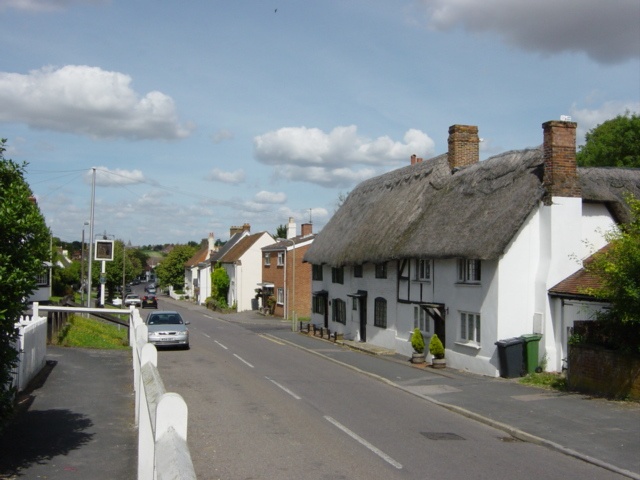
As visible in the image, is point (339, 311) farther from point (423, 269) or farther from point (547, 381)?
point (547, 381)

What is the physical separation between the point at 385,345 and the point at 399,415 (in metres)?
16.7

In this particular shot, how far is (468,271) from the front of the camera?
2395cm

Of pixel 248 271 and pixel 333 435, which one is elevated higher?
pixel 248 271

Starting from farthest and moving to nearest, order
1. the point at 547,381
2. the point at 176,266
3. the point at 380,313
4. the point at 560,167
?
the point at 176,266, the point at 380,313, the point at 560,167, the point at 547,381

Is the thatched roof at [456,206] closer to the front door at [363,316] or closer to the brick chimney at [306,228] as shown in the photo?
the front door at [363,316]

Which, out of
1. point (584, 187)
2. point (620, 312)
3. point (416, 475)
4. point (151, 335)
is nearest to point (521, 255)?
point (584, 187)

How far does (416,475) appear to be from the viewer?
9.84 metres

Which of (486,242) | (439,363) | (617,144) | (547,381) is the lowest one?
(439,363)

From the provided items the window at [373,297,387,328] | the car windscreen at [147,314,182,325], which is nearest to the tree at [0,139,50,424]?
the car windscreen at [147,314,182,325]

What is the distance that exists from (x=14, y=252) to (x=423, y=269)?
21.3 m

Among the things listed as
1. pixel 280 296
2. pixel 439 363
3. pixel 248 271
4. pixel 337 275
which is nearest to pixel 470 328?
pixel 439 363

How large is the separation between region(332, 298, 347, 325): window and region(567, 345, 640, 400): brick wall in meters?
20.8

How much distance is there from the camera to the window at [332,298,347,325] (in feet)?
126

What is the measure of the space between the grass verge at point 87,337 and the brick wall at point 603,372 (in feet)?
55.6
